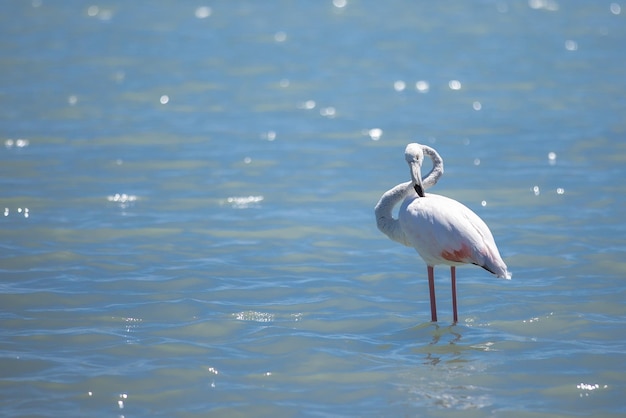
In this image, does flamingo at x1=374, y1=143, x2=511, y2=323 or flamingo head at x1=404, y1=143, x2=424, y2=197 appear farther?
flamingo head at x1=404, y1=143, x2=424, y2=197

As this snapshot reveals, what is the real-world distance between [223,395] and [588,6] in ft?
81.7

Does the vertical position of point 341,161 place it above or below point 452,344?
above

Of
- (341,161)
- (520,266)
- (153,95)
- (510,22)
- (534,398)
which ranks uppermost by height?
(510,22)

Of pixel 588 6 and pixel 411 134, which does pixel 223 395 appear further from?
pixel 588 6

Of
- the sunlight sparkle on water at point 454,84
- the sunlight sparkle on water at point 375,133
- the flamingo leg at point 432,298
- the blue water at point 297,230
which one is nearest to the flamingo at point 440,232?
the flamingo leg at point 432,298

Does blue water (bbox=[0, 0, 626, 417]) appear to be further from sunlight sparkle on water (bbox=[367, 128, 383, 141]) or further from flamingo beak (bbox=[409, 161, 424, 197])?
flamingo beak (bbox=[409, 161, 424, 197])

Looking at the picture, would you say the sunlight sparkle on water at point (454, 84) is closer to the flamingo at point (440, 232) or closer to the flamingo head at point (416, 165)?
the flamingo at point (440, 232)

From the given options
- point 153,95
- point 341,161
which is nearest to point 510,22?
point 153,95

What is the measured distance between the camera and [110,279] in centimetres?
858

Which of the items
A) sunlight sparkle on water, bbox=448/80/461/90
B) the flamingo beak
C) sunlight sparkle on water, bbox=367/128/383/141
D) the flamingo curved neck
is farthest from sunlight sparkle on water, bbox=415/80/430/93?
the flamingo beak

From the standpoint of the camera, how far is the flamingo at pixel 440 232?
280 inches

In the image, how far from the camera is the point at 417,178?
7.29 m

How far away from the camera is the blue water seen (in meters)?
6.54

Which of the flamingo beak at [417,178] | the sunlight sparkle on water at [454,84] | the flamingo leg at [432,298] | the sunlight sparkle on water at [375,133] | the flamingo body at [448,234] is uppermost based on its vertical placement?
the sunlight sparkle on water at [454,84]
